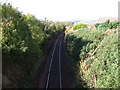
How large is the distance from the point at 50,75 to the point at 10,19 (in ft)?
25.4

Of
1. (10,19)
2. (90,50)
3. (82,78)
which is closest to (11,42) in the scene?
(10,19)

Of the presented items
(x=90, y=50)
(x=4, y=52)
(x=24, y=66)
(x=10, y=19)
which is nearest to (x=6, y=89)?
(x=4, y=52)

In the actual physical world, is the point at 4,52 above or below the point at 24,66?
above

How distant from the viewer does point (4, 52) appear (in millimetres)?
14633

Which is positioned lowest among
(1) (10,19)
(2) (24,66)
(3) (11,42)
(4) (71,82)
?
(4) (71,82)

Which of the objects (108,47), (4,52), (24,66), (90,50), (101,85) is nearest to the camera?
(101,85)

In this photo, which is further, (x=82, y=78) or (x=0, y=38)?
(x=82, y=78)

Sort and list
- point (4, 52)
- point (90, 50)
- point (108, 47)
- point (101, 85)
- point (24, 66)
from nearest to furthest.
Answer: point (101, 85), point (4, 52), point (108, 47), point (24, 66), point (90, 50)

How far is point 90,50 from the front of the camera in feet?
68.7

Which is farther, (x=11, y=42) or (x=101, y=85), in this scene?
(x=11, y=42)

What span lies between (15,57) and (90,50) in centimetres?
854

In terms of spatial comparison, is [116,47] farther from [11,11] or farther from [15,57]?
[11,11]

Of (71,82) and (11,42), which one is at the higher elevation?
(11,42)

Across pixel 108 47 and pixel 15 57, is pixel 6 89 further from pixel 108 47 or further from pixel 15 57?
pixel 108 47
